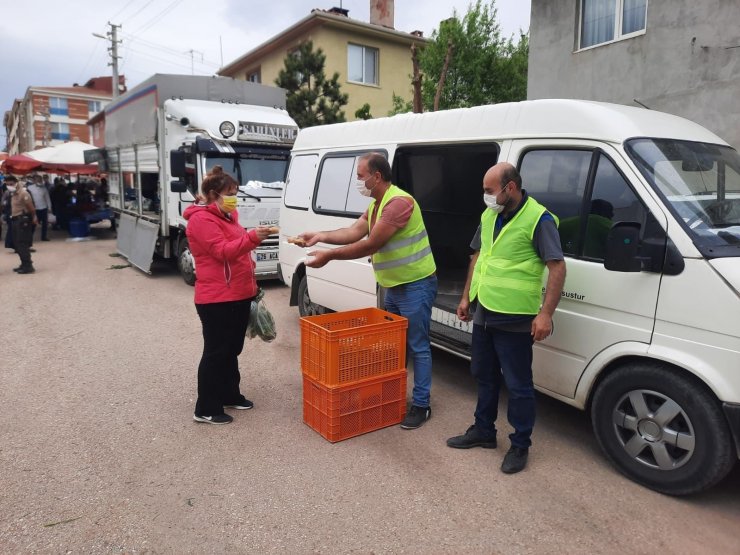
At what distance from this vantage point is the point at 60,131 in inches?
2872

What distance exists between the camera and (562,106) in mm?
3703

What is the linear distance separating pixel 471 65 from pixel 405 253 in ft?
46.9

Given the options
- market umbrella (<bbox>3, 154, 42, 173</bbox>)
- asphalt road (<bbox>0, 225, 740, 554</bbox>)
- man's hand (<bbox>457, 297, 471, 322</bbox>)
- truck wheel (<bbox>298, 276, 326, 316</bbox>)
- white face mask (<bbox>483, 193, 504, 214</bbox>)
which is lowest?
asphalt road (<bbox>0, 225, 740, 554</bbox>)

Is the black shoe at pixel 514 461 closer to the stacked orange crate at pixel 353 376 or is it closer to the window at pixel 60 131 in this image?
the stacked orange crate at pixel 353 376

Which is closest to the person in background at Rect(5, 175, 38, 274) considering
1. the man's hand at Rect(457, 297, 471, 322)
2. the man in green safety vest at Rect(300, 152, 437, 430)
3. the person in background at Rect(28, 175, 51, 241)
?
the person in background at Rect(28, 175, 51, 241)

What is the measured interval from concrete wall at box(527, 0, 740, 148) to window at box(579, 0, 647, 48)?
0.58ft

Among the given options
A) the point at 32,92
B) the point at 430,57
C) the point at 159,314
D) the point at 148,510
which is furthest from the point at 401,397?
the point at 32,92

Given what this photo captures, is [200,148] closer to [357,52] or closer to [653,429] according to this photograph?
[653,429]

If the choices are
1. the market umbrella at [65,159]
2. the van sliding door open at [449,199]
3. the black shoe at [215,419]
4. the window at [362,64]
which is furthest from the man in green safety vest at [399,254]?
the window at [362,64]

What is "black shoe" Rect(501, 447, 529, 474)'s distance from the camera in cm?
352

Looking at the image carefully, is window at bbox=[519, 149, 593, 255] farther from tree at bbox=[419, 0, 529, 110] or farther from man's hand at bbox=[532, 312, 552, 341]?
tree at bbox=[419, 0, 529, 110]

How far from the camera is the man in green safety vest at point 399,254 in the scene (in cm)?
398

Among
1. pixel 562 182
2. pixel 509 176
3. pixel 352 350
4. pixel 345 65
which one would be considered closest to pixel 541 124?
pixel 562 182

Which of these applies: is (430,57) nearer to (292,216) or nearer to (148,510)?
(292,216)
